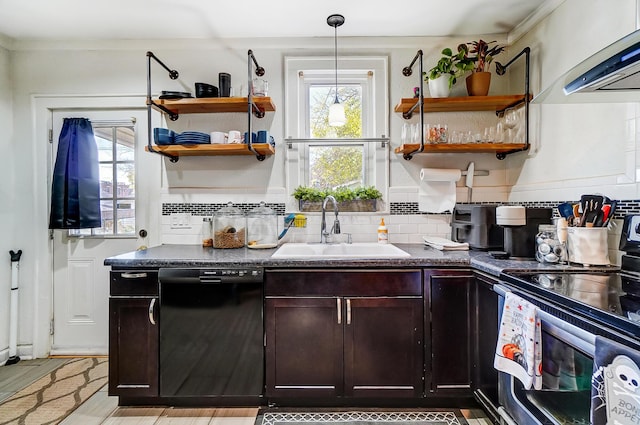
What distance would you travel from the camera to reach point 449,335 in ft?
5.82

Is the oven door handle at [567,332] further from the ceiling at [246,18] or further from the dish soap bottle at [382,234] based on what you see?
the ceiling at [246,18]

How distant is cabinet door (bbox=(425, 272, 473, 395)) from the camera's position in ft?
5.82

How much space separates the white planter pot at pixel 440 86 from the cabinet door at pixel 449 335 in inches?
49.6

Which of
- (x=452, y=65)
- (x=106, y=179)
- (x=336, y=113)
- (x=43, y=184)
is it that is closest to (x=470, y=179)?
(x=452, y=65)

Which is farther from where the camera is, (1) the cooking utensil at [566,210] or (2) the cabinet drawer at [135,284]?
(2) the cabinet drawer at [135,284]

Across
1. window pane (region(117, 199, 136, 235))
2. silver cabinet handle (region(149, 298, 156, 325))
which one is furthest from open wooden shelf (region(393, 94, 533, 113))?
window pane (region(117, 199, 136, 235))

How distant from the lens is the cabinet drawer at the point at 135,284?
1.80 m

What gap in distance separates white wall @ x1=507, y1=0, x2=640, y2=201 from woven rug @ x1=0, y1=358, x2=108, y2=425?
310cm

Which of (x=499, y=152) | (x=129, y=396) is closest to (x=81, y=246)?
(x=129, y=396)

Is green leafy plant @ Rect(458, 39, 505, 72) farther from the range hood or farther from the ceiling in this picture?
the range hood

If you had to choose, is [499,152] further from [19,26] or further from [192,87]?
[19,26]

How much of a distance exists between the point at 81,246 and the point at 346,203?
2.06m

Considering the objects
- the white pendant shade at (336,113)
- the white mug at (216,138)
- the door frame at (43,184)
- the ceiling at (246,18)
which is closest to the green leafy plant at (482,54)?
the ceiling at (246,18)

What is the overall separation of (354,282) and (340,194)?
79 cm
